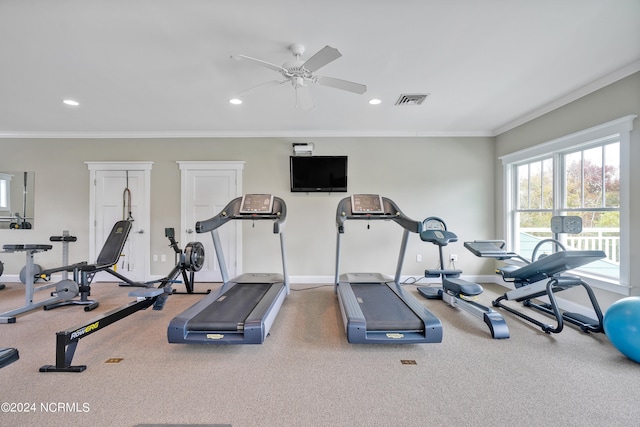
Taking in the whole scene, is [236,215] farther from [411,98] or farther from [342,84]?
[411,98]

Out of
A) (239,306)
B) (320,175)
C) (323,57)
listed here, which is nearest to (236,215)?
(239,306)

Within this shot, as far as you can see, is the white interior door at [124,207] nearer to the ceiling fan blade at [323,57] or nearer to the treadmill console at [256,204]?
the treadmill console at [256,204]

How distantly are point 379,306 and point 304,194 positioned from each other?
2.47 metres

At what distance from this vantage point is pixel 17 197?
15.2 feet

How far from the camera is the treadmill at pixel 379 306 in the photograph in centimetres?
232

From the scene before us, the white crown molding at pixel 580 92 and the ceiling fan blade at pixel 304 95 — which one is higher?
the white crown molding at pixel 580 92

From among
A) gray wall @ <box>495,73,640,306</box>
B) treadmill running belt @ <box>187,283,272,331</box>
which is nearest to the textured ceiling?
gray wall @ <box>495,73,640,306</box>

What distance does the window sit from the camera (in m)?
2.72

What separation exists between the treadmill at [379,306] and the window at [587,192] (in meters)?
1.79

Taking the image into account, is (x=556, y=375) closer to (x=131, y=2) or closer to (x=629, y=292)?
(x=629, y=292)

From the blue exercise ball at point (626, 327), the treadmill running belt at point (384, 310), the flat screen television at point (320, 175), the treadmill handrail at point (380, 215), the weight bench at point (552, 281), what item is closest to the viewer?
the blue exercise ball at point (626, 327)

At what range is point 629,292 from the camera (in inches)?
105

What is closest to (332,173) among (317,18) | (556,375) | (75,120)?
(317,18)

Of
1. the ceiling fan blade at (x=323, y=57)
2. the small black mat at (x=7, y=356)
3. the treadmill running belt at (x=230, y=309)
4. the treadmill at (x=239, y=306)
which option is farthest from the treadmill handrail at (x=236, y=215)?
the small black mat at (x=7, y=356)
